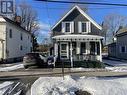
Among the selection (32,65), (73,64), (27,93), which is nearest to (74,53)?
(73,64)

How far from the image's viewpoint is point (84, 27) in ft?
138

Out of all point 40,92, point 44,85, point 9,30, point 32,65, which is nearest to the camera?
point 40,92

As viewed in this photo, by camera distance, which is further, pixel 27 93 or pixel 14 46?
pixel 14 46

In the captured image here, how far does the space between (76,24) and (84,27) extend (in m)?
1.07

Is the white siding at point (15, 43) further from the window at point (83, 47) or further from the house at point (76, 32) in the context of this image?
the window at point (83, 47)

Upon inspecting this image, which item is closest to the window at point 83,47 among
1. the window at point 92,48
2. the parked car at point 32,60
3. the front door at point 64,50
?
the window at point 92,48

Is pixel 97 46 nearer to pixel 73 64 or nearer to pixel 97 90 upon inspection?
pixel 73 64

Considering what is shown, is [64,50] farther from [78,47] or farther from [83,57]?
[83,57]

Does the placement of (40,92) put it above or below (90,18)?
below

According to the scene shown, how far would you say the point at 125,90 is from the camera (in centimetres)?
1279

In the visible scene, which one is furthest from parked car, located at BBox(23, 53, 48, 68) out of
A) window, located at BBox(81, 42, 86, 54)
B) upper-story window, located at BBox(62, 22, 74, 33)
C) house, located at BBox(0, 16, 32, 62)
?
house, located at BBox(0, 16, 32, 62)

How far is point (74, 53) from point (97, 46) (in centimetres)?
316

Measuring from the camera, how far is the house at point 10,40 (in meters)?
44.0

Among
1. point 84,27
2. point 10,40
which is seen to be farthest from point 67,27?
point 10,40
